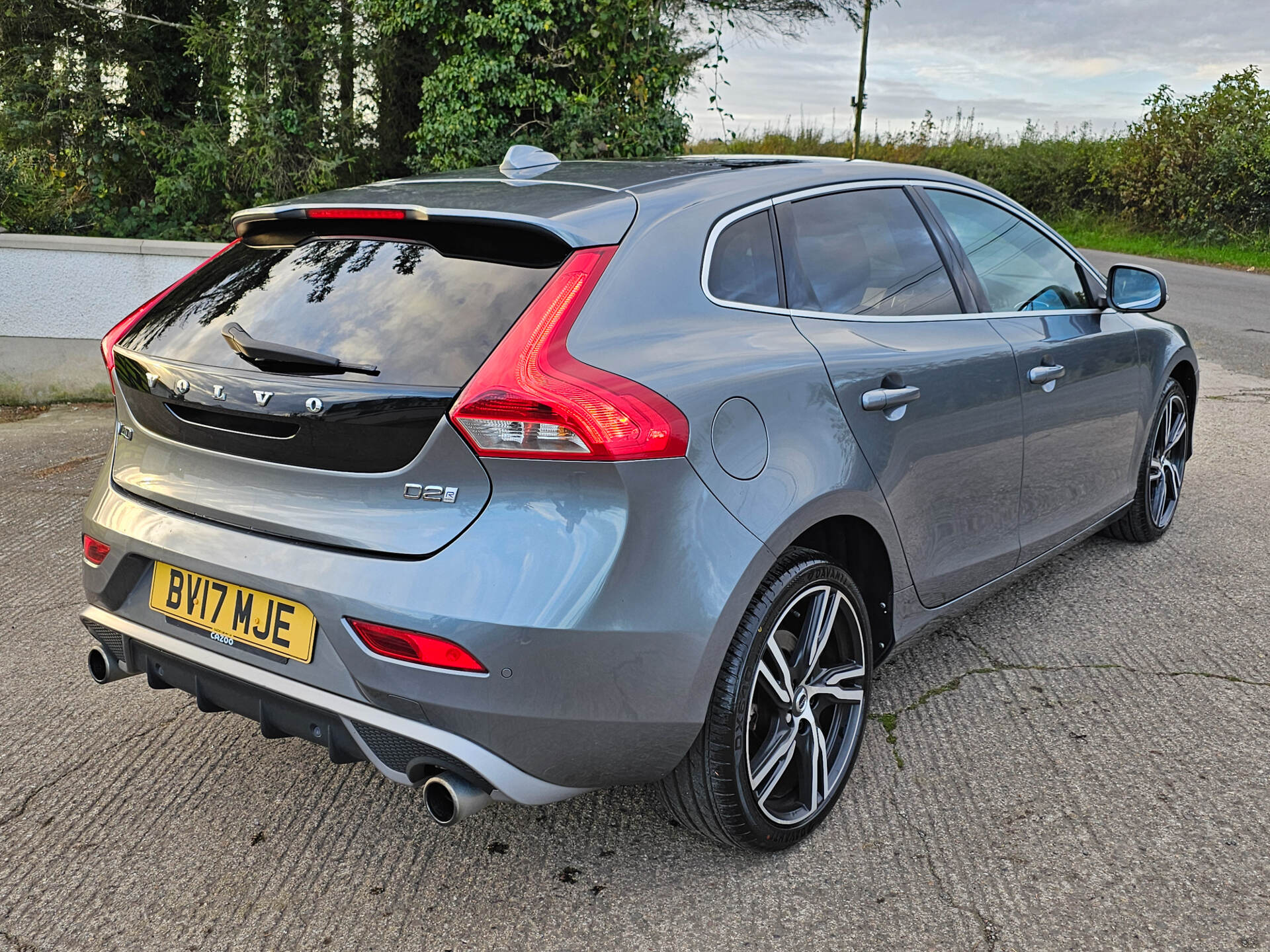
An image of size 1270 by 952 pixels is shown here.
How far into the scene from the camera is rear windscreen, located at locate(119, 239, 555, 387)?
7.35 ft

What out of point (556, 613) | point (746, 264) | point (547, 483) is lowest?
point (556, 613)

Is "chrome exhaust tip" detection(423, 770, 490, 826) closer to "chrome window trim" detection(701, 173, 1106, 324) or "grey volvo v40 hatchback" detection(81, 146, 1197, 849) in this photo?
"grey volvo v40 hatchback" detection(81, 146, 1197, 849)

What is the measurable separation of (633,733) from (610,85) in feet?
28.4

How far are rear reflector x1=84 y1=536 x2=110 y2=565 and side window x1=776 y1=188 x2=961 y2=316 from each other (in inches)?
69.7

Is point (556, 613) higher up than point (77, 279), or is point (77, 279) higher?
point (77, 279)

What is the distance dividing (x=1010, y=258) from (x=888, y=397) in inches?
51.2

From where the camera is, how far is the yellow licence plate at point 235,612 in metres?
2.27

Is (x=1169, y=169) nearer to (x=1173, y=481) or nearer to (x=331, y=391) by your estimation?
(x=1173, y=481)

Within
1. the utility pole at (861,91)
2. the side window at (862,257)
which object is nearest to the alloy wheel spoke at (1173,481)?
the side window at (862,257)

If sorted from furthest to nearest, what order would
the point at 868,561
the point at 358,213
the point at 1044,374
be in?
the point at 1044,374 → the point at 868,561 → the point at 358,213

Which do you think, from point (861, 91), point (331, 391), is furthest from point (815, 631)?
point (861, 91)

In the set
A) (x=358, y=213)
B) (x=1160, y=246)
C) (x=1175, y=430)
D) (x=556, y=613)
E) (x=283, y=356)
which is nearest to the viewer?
(x=556, y=613)

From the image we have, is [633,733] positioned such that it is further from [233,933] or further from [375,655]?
[233,933]

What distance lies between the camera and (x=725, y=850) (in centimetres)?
265
